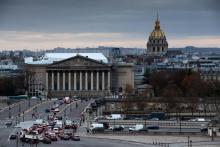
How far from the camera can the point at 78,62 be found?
76625mm

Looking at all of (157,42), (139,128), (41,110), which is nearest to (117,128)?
(139,128)

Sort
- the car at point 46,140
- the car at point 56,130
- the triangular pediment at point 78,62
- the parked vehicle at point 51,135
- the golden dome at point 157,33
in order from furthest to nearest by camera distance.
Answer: the golden dome at point 157,33, the triangular pediment at point 78,62, the car at point 56,130, the parked vehicle at point 51,135, the car at point 46,140

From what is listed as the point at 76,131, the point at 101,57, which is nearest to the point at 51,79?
the point at 101,57

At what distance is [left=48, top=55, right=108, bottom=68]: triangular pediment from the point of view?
76.3 meters

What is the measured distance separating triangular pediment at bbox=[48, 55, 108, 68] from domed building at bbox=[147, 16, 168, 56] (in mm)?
55617

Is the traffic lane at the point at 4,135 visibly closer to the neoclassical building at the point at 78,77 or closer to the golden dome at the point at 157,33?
the neoclassical building at the point at 78,77

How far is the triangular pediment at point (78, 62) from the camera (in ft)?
250

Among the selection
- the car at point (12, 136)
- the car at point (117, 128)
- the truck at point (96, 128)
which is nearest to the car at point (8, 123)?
the truck at point (96, 128)

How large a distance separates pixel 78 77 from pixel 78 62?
160 cm

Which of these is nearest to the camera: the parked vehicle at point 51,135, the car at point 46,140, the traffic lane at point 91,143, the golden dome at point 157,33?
the traffic lane at point 91,143

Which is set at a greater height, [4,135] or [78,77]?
[78,77]

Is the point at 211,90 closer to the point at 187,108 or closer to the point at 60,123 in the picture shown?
the point at 187,108

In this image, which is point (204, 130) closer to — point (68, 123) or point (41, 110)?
point (68, 123)

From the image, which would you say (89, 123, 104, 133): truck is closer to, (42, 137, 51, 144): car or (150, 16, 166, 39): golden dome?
(42, 137, 51, 144): car
